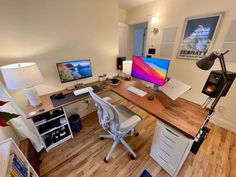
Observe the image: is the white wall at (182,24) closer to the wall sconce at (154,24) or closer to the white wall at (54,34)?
the wall sconce at (154,24)

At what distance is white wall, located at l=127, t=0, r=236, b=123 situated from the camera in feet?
5.59

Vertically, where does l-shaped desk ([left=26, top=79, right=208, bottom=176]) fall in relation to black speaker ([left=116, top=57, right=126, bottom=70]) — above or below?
below

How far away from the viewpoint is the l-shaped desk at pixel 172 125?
0.99 m

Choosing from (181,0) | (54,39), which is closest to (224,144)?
(181,0)

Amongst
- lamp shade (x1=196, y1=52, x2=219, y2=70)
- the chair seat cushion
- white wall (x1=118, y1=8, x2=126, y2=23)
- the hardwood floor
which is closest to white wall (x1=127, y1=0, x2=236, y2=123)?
white wall (x1=118, y1=8, x2=126, y2=23)

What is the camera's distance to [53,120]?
1540mm

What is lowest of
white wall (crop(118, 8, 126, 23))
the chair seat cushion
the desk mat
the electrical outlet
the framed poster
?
the electrical outlet

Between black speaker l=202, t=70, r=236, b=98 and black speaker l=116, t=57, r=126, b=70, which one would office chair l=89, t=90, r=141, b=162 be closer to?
black speaker l=202, t=70, r=236, b=98

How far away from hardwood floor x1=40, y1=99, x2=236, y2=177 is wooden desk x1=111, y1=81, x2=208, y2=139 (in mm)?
746

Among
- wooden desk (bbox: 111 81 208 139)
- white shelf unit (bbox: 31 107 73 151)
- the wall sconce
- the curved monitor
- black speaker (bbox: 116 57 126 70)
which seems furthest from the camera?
the wall sconce

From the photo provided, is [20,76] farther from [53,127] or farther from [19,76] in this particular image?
[53,127]

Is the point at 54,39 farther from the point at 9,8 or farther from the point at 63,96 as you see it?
the point at 63,96

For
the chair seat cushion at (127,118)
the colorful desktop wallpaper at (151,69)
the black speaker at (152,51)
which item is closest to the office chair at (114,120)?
the chair seat cushion at (127,118)

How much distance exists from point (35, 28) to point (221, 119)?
3.37 m
